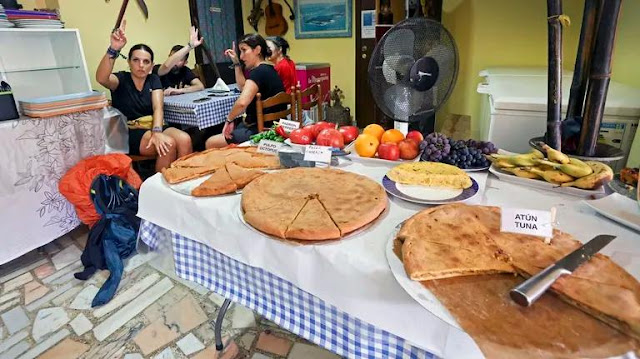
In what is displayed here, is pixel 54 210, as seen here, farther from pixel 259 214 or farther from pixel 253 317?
pixel 259 214

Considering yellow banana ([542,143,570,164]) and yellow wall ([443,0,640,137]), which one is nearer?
yellow banana ([542,143,570,164])

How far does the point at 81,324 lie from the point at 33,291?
1.68 feet

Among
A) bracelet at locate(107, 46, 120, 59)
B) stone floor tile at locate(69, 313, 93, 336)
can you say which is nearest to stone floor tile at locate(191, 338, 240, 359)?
stone floor tile at locate(69, 313, 93, 336)

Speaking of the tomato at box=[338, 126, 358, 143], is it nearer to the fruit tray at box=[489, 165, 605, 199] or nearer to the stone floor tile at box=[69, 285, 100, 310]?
the fruit tray at box=[489, 165, 605, 199]

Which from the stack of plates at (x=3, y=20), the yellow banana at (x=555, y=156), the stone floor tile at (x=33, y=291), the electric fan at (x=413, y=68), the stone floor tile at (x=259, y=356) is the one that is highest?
the stack of plates at (x=3, y=20)

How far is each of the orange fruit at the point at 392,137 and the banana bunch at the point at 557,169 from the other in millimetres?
341

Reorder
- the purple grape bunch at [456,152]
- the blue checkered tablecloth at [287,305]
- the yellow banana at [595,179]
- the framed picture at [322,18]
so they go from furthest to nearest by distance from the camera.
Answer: the framed picture at [322,18]
the purple grape bunch at [456,152]
the yellow banana at [595,179]
the blue checkered tablecloth at [287,305]

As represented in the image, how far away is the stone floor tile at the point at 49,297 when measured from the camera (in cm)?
180

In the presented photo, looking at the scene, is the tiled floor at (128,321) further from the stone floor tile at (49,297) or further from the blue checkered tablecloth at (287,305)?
the blue checkered tablecloth at (287,305)

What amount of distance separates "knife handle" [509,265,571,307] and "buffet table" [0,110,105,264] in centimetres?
258

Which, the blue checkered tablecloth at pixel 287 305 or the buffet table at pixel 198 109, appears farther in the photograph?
the buffet table at pixel 198 109

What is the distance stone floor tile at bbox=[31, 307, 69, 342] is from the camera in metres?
1.63

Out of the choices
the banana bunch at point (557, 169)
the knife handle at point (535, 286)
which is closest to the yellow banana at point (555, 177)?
the banana bunch at point (557, 169)

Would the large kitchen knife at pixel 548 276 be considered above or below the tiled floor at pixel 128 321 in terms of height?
above
